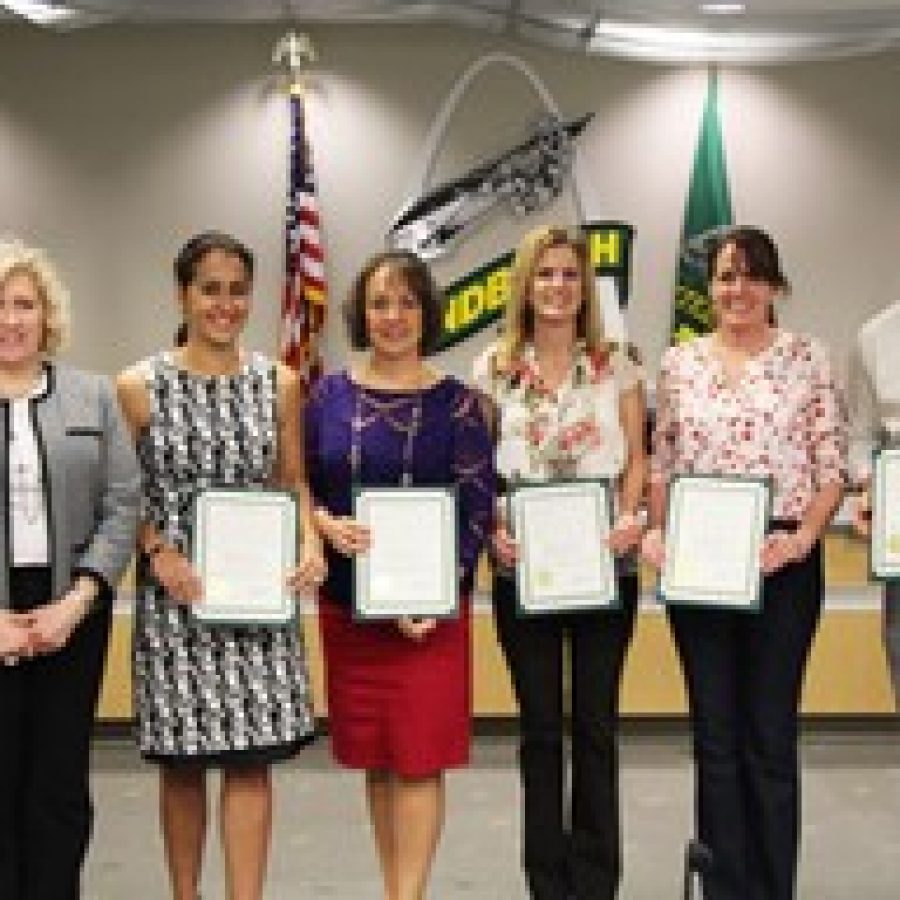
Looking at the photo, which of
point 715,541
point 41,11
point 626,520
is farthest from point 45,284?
point 41,11

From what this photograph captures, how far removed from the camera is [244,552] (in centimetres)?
295

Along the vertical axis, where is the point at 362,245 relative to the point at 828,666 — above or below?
above

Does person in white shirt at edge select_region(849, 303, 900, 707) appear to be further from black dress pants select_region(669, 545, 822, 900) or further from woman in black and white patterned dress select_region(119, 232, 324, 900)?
woman in black and white patterned dress select_region(119, 232, 324, 900)

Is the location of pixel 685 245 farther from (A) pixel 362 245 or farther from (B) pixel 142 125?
(B) pixel 142 125

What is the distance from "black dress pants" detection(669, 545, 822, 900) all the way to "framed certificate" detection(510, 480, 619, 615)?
186 mm

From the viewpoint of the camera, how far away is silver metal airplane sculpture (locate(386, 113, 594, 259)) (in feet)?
19.2

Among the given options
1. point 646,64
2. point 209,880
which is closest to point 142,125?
point 646,64

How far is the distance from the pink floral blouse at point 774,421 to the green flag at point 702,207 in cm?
275

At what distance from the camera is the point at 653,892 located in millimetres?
3758

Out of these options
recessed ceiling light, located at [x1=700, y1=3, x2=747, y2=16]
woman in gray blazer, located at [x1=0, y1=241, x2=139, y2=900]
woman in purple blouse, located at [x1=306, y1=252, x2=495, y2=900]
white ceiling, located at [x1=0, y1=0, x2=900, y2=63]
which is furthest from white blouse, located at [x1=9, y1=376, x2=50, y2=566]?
recessed ceiling light, located at [x1=700, y1=3, x2=747, y2=16]

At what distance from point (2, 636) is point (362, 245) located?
11.2 ft

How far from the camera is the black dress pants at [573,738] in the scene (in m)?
3.18

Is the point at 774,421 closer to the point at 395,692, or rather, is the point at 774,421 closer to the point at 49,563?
the point at 395,692

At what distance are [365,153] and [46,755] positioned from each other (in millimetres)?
3489
